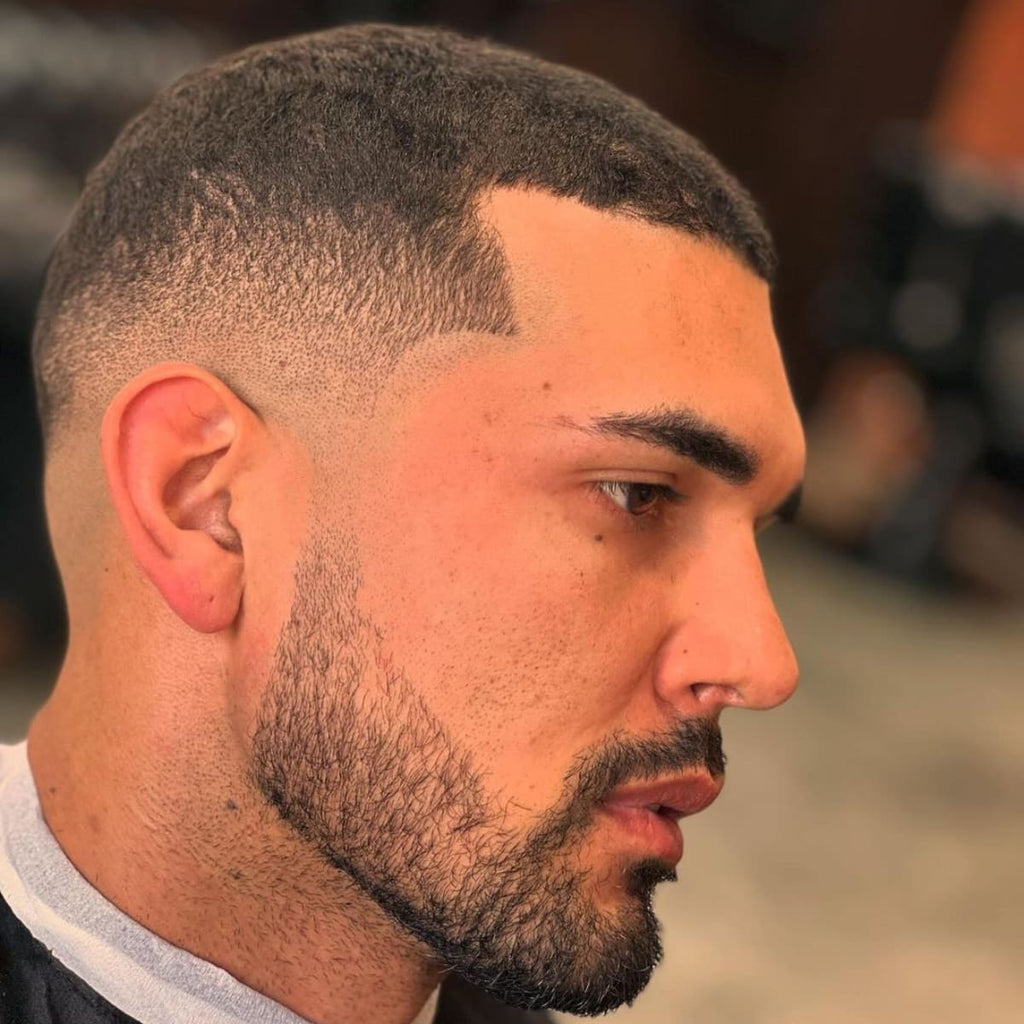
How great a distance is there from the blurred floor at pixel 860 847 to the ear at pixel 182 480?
5.13 ft

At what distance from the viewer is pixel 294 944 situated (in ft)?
Answer: 3.29

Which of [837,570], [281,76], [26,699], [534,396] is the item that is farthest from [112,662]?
[837,570]

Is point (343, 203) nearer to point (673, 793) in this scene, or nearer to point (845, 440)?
point (673, 793)

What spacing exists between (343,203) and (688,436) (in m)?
0.32

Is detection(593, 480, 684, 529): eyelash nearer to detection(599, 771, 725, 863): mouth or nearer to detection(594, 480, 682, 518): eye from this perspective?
detection(594, 480, 682, 518): eye

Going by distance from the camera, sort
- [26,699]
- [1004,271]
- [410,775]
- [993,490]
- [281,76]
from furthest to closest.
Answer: [993,490] < [1004,271] < [26,699] < [281,76] < [410,775]

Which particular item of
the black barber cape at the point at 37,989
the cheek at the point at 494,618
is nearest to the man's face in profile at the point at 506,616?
the cheek at the point at 494,618

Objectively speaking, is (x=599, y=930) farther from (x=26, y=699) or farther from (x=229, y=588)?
(x=26, y=699)

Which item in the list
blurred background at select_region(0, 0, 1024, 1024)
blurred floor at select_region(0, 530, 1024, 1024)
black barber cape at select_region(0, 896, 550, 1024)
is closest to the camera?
black barber cape at select_region(0, 896, 550, 1024)

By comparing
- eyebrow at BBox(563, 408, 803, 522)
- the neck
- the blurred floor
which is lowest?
the blurred floor

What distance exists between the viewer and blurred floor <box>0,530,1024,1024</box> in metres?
2.41

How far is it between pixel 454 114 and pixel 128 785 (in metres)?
0.59

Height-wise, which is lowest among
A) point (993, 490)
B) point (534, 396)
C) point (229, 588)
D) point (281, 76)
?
point (993, 490)

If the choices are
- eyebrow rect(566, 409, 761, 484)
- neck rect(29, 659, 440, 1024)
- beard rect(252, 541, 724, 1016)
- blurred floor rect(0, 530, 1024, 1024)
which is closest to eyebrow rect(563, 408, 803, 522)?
eyebrow rect(566, 409, 761, 484)
